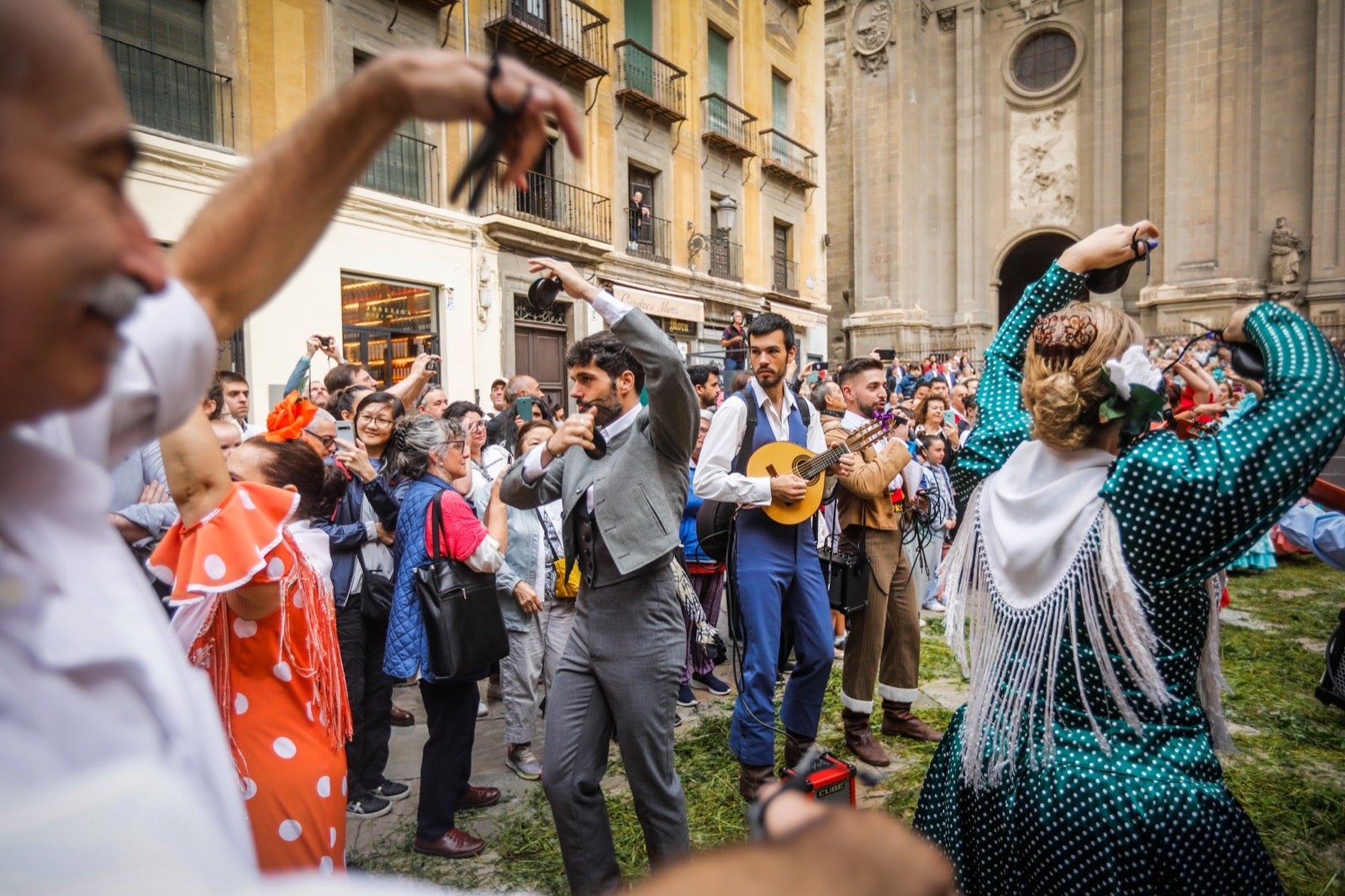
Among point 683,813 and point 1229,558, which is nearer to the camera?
point 1229,558

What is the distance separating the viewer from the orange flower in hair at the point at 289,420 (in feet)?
9.00

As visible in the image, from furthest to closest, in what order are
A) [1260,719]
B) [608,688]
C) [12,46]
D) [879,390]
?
Result: 1. [879,390]
2. [1260,719]
3. [608,688]
4. [12,46]

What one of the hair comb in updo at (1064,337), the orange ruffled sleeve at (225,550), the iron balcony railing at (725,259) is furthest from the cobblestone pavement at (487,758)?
the iron balcony railing at (725,259)

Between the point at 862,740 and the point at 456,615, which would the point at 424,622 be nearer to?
the point at 456,615

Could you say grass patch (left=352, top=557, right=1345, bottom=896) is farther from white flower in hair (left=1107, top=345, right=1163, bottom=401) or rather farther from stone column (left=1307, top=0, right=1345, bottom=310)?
stone column (left=1307, top=0, right=1345, bottom=310)

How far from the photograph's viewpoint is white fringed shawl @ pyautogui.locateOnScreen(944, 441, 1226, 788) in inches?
73.8

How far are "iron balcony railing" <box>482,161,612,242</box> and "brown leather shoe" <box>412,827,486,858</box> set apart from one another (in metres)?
11.3

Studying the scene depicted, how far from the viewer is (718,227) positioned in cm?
1898

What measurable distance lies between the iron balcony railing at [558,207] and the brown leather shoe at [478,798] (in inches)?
431

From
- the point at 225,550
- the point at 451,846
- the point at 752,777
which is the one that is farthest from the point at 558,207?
the point at 225,550

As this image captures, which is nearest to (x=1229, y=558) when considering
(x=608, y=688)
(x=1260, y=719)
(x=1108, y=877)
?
(x=1108, y=877)

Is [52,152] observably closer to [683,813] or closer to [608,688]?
[608,688]

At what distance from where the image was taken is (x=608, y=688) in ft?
9.93

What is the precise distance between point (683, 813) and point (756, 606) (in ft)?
4.45
